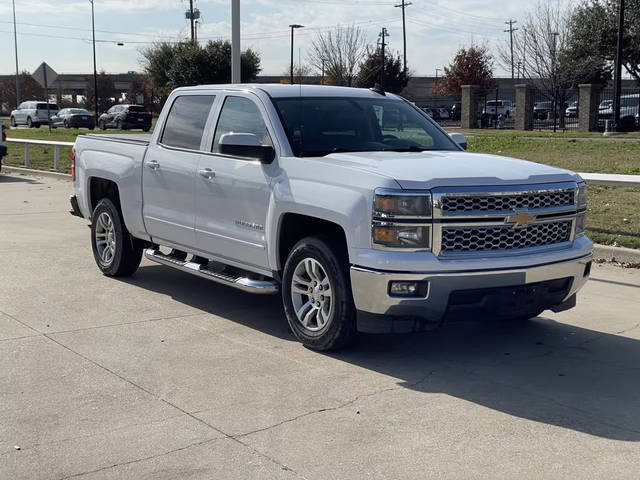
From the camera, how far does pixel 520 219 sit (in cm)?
596

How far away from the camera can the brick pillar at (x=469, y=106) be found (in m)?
43.0

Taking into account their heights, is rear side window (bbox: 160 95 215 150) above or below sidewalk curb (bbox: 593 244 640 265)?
above

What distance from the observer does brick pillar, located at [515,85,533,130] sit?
3988cm

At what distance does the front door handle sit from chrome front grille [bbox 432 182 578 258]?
7.41 feet

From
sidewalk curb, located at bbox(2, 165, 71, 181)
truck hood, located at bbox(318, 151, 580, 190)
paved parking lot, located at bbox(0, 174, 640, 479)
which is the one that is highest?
truck hood, located at bbox(318, 151, 580, 190)

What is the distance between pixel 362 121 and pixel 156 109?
74486mm

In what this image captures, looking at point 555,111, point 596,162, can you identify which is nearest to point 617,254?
point 596,162

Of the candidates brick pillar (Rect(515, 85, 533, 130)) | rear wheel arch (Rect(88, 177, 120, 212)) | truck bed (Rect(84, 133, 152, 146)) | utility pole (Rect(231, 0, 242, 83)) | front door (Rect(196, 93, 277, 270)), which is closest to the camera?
front door (Rect(196, 93, 277, 270))

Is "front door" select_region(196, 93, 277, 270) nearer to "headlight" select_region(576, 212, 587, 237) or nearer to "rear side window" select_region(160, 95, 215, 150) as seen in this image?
"rear side window" select_region(160, 95, 215, 150)

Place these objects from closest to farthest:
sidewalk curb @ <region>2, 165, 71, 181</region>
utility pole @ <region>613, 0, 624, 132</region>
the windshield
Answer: the windshield < sidewalk curb @ <region>2, 165, 71, 181</region> < utility pole @ <region>613, 0, 624, 132</region>

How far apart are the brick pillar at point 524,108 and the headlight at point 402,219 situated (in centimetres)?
3548

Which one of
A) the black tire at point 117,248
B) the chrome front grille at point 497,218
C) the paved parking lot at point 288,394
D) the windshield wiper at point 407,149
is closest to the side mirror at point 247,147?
the windshield wiper at point 407,149

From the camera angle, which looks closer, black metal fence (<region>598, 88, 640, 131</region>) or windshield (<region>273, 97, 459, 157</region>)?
windshield (<region>273, 97, 459, 157</region>)

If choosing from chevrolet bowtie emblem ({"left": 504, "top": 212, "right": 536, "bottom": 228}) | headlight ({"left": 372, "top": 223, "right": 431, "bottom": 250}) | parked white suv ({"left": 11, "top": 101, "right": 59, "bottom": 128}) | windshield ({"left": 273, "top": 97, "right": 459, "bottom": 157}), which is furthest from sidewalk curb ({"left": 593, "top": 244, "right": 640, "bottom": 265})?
Answer: parked white suv ({"left": 11, "top": 101, "right": 59, "bottom": 128})
